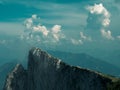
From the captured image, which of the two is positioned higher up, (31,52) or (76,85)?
(31,52)

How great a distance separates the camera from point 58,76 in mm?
175000

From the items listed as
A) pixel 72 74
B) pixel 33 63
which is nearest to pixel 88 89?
pixel 72 74

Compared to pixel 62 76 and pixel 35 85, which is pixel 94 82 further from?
pixel 35 85

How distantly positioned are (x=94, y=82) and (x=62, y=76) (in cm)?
2943

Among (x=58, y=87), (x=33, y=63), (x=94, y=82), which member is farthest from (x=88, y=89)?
(x=33, y=63)

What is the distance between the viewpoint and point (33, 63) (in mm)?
197125

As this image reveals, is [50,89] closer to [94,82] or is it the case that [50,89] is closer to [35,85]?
[35,85]

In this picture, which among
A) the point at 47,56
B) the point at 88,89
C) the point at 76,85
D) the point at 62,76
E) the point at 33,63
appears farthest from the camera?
the point at 33,63

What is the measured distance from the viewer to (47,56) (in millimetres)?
185250

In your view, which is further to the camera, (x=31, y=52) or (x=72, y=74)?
(x=31, y=52)

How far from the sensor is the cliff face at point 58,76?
5778 inches

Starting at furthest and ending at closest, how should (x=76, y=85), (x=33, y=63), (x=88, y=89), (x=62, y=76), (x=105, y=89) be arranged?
(x=33, y=63) → (x=62, y=76) → (x=76, y=85) → (x=88, y=89) → (x=105, y=89)

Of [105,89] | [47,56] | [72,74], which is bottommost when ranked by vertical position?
[105,89]

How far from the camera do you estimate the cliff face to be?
481 ft
